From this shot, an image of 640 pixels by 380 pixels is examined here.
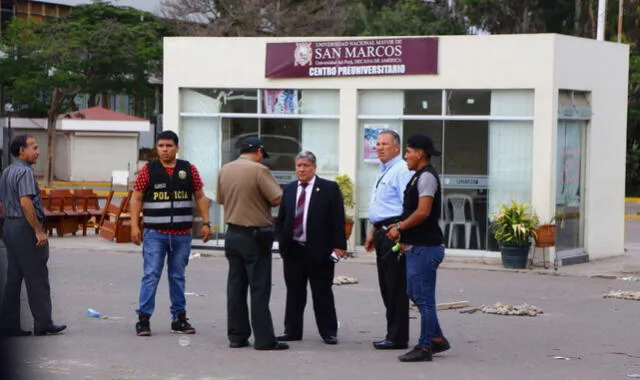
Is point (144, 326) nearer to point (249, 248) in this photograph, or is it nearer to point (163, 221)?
point (163, 221)

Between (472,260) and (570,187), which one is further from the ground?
(570,187)

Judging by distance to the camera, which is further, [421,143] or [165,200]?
[165,200]

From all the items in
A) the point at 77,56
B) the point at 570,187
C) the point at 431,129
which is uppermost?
the point at 77,56

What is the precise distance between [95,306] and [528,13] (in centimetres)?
4561

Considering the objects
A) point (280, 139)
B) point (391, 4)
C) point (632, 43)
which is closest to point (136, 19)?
point (391, 4)

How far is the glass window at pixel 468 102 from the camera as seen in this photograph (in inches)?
761

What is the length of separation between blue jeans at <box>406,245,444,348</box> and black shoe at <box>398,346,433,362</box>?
4cm

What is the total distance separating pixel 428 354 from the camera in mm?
9570

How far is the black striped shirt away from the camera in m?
10.5

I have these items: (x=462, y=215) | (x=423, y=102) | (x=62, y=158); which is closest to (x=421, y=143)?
(x=462, y=215)

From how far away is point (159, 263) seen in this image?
10.7 meters

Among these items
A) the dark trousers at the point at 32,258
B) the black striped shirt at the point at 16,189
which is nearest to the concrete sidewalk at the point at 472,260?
the dark trousers at the point at 32,258

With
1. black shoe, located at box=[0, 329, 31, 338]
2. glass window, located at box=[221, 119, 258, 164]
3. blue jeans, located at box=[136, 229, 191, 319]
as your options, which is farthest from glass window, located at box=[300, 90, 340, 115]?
black shoe, located at box=[0, 329, 31, 338]

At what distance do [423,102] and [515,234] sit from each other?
9.30 ft
